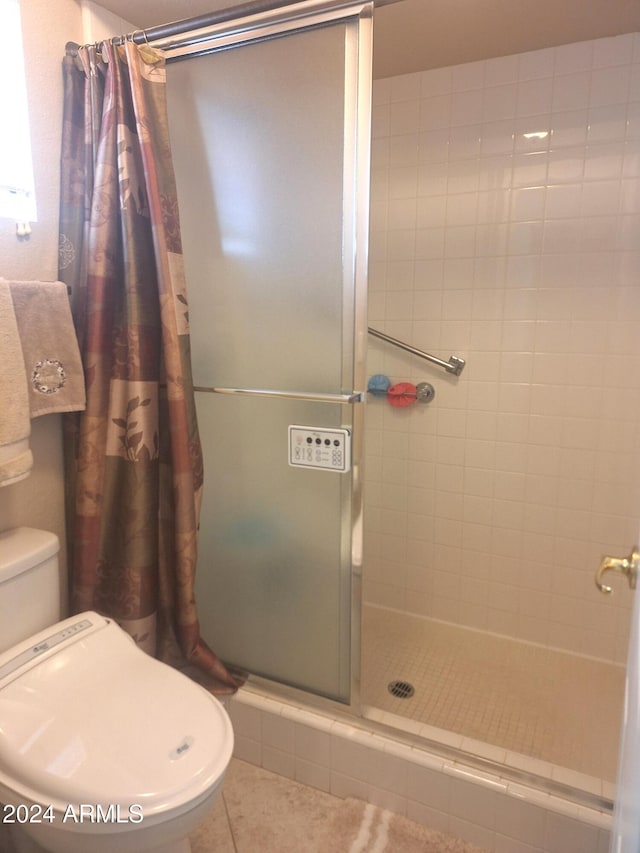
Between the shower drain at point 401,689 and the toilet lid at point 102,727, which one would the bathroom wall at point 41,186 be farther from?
the shower drain at point 401,689

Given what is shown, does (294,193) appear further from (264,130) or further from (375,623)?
(375,623)

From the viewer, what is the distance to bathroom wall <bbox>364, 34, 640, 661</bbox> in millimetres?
1922

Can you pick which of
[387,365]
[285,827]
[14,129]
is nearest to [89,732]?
[285,827]

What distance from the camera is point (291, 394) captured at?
158cm

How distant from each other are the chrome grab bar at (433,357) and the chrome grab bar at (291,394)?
83 cm

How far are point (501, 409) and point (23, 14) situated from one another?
199 cm

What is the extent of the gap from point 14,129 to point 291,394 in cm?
108

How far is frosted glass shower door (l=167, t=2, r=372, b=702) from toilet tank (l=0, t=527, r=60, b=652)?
0.50 m

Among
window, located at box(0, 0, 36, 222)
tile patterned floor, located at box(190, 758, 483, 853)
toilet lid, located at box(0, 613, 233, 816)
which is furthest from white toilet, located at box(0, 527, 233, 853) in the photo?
window, located at box(0, 0, 36, 222)

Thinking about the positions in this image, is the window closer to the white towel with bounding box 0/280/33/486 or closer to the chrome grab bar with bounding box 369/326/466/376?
the white towel with bounding box 0/280/33/486

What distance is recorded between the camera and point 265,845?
149 cm

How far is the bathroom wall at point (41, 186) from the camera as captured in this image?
1.50 metres

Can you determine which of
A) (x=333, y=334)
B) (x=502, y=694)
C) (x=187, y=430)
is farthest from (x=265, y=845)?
(x=333, y=334)

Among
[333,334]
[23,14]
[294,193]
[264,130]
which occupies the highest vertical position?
[23,14]
